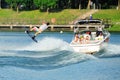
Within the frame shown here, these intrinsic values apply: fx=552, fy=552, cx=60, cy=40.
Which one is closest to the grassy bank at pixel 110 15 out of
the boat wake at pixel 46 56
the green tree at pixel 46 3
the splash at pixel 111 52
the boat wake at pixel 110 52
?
the green tree at pixel 46 3

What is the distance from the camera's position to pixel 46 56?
39906mm

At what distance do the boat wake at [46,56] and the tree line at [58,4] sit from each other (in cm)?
6062

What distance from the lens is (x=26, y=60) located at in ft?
121

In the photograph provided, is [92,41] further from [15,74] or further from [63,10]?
[63,10]

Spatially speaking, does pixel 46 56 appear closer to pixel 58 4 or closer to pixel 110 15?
pixel 110 15

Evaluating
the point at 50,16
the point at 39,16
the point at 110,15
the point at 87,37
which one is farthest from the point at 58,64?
the point at 39,16

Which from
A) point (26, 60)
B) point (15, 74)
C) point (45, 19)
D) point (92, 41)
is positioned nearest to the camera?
point (15, 74)

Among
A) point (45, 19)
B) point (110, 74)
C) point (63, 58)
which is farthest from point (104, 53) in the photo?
point (45, 19)

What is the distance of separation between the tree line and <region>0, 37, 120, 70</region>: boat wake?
199ft

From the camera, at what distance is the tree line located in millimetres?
109812

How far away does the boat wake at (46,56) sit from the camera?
1382 inches

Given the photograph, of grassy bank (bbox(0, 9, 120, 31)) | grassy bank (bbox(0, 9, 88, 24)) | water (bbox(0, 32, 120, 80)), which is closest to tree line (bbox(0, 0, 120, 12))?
grassy bank (bbox(0, 9, 88, 24))

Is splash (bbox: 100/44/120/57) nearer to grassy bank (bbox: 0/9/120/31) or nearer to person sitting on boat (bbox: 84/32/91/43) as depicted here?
person sitting on boat (bbox: 84/32/91/43)

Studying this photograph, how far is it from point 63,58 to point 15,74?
7.86 m
